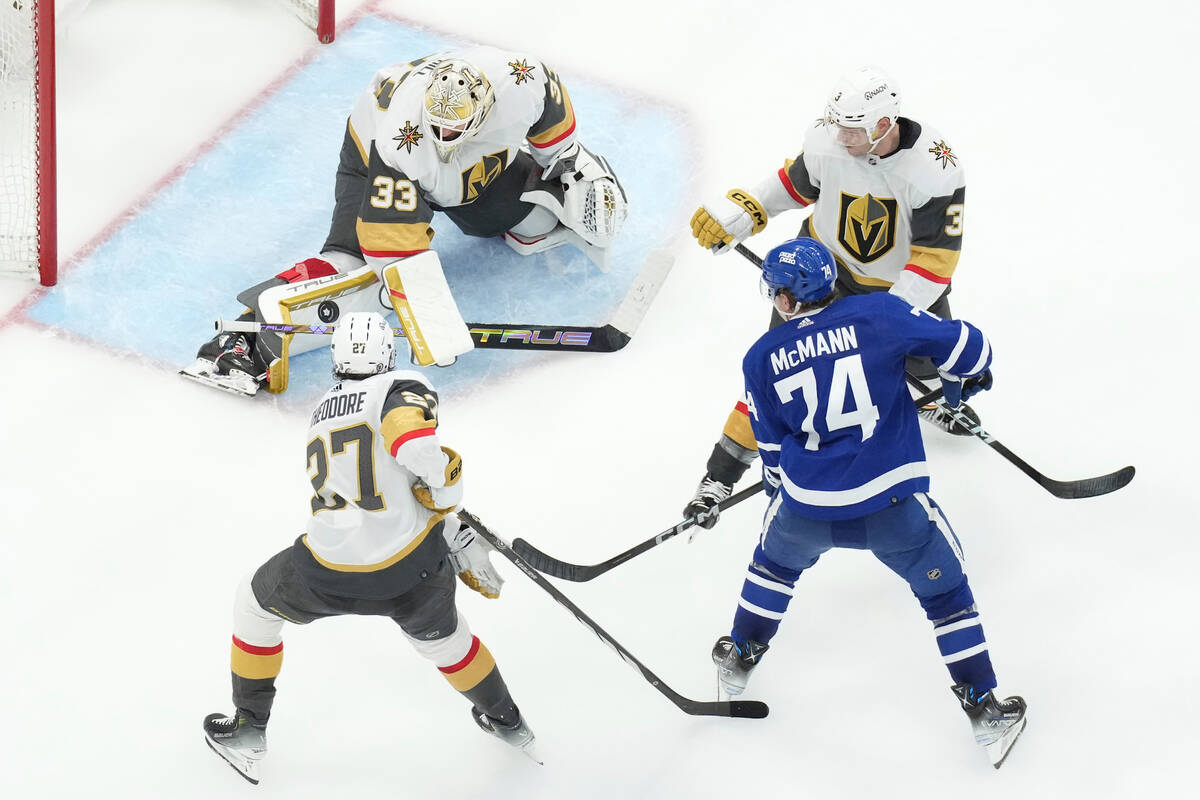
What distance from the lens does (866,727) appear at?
3.41 metres

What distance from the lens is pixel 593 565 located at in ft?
12.1

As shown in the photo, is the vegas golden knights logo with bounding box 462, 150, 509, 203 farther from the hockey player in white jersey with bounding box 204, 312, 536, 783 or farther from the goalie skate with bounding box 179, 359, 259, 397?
the hockey player in white jersey with bounding box 204, 312, 536, 783

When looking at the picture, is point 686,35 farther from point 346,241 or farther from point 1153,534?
point 1153,534

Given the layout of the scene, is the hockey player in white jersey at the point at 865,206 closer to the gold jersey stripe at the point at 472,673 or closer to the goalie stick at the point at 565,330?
the goalie stick at the point at 565,330

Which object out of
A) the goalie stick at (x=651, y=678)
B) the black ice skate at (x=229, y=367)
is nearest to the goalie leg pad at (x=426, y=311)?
the black ice skate at (x=229, y=367)

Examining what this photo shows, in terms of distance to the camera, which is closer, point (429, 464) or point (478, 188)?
point (429, 464)

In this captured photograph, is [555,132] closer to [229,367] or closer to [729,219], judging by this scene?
[729,219]

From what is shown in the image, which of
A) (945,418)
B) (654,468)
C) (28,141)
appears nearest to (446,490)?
(654,468)

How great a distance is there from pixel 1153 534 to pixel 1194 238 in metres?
1.28

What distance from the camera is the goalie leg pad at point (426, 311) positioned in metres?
4.07

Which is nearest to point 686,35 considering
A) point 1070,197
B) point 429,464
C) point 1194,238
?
point 1070,197

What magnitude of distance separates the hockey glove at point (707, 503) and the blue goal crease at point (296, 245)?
0.86 metres

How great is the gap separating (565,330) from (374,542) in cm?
149

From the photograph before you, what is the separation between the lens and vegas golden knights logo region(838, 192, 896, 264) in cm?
365
